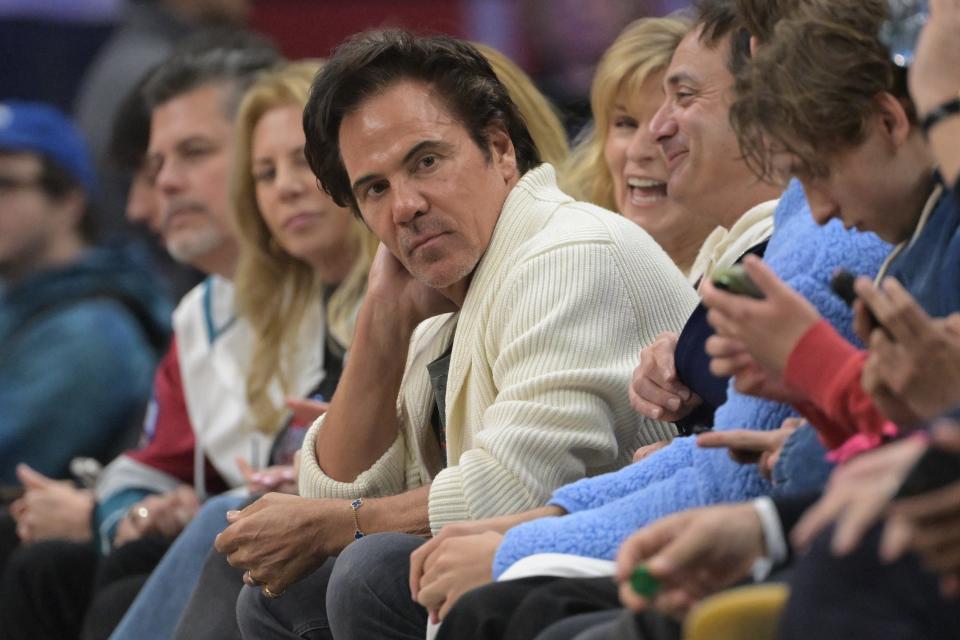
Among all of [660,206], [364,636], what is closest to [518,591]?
[364,636]

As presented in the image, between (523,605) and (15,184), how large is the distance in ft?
11.0

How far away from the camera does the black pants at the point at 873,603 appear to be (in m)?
1.59

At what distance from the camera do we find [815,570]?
5.35 feet

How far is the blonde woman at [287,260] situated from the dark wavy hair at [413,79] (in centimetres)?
→ 85

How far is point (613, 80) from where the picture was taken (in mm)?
3381

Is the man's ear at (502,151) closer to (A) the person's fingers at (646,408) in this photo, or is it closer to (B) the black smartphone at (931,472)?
(A) the person's fingers at (646,408)

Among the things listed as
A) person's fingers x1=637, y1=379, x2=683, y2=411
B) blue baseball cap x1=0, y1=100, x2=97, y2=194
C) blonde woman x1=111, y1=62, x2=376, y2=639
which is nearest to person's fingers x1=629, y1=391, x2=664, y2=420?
person's fingers x1=637, y1=379, x2=683, y2=411

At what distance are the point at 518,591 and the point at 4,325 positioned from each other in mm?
3011

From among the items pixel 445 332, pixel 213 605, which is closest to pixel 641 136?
pixel 445 332

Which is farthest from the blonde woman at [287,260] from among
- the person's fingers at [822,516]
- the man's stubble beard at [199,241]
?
the person's fingers at [822,516]

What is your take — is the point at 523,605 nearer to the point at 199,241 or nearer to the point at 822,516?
the point at 822,516

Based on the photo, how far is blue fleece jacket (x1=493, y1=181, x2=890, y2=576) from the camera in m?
2.20

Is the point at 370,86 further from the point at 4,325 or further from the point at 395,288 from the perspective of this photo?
the point at 4,325

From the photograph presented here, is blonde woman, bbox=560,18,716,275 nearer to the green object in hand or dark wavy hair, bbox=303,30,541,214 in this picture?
dark wavy hair, bbox=303,30,541,214
